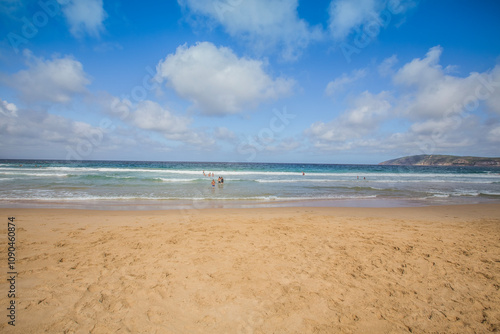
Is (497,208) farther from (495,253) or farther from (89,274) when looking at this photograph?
(89,274)

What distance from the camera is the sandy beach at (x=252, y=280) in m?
3.05

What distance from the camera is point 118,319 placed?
3.04 metres

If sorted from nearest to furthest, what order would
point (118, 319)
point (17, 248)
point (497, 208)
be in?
point (118, 319), point (17, 248), point (497, 208)

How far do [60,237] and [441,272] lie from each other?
9.52 meters

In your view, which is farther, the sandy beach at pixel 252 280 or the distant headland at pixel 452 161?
the distant headland at pixel 452 161

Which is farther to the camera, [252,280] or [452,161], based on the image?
[452,161]

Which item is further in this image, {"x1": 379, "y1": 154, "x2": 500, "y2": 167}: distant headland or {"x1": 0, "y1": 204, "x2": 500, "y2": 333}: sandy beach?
{"x1": 379, "y1": 154, "x2": 500, "y2": 167}: distant headland

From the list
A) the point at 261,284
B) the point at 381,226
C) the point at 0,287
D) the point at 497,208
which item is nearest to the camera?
the point at 0,287

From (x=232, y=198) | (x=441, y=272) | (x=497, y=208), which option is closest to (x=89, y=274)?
(x=441, y=272)

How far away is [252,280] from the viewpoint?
4043 millimetres

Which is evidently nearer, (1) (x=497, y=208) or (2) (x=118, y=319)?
(2) (x=118, y=319)

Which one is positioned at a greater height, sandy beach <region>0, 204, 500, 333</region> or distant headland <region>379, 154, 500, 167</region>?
distant headland <region>379, 154, 500, 167</region>

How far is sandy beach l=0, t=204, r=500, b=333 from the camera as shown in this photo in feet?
10.0

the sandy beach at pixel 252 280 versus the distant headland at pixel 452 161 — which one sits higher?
the distant headland at pixel 452 161
